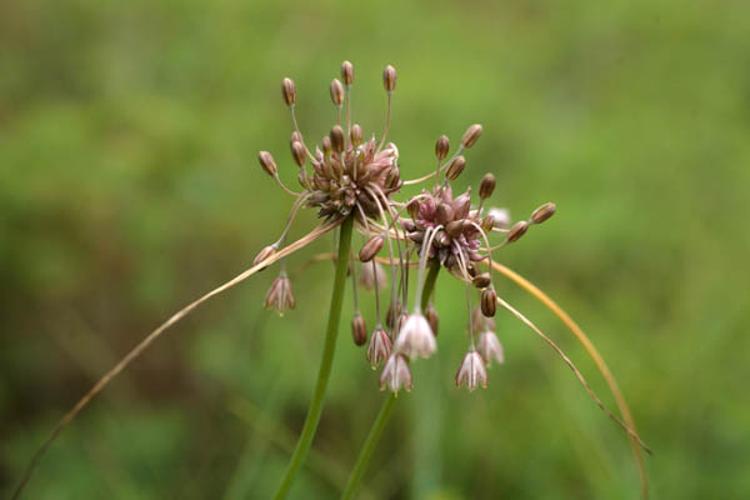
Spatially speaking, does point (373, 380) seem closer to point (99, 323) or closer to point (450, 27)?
point (99, 323)

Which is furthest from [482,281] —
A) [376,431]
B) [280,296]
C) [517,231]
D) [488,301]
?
[280,296]

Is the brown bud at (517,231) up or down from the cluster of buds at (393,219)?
up

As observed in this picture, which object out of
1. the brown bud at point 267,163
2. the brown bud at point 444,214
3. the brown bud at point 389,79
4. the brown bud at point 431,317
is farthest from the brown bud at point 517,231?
the brown bud at point 267,163

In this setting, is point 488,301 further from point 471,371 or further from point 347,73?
point 347,73

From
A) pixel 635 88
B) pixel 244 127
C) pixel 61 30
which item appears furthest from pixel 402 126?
pixel 635 88

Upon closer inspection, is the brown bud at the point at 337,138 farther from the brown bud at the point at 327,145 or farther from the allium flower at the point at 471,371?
the allium flower at the point at 471,371

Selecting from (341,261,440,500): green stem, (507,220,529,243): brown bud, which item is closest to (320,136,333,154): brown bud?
(341,261,440,500): green stem

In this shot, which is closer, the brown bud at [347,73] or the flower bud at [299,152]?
the flower bud at [299,152]
